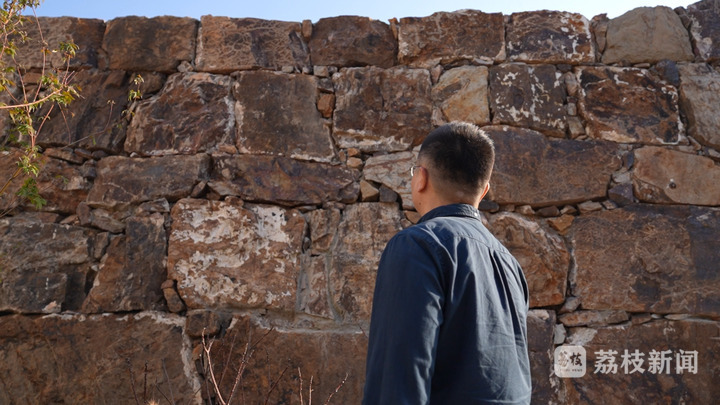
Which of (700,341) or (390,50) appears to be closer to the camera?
(700,341)

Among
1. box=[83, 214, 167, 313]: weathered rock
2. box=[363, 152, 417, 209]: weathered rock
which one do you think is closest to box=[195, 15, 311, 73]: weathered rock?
box=[363, 152, 417, 209]: weathered rock

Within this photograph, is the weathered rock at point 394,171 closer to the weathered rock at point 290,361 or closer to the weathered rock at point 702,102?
the weathered rock at point 290,361

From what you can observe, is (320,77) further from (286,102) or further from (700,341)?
(700,341)

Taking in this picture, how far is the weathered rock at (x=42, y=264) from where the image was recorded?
116 inches

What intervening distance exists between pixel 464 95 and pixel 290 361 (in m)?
1.61

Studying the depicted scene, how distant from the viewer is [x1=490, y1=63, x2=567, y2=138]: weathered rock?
10.6 ft

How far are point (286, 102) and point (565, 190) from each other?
1488 mm

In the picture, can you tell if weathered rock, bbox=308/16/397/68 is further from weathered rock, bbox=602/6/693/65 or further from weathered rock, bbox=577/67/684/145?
weathered rock, bbox=602/6/693/65

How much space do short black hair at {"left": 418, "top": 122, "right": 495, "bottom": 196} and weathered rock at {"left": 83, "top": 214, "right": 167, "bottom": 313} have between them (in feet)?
6.18

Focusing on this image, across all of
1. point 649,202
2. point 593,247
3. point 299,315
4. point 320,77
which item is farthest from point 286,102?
point 649,202

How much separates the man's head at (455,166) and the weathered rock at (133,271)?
1.85 m

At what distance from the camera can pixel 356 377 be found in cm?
286

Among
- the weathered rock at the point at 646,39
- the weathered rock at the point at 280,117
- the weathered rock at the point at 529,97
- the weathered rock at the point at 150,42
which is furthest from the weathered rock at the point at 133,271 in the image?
the weathered rock at the point at 646,39

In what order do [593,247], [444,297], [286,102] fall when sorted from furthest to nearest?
[286,102] < [593,247] < [444,297]
